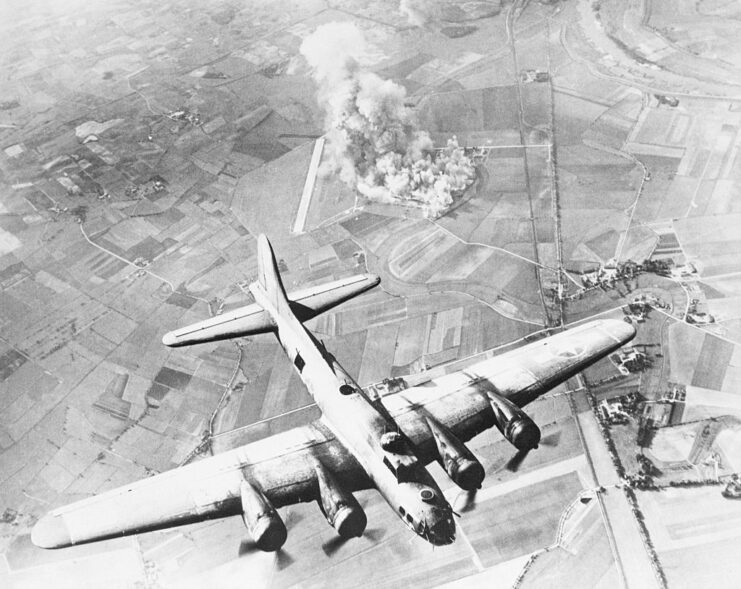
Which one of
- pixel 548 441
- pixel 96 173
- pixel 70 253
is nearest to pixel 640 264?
pixel 548 441

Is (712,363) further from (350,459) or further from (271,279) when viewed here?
(271,279)

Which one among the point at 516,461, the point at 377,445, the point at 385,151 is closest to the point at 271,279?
the point at 377,445

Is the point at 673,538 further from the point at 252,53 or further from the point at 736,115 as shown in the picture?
the point at 252,53

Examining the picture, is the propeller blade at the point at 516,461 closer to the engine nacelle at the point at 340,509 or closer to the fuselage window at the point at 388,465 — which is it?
the fuselage window at the point at 388,465

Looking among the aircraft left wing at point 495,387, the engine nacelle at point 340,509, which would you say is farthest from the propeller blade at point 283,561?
the aircraft left wing at point 495,387

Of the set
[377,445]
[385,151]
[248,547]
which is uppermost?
[385,151]

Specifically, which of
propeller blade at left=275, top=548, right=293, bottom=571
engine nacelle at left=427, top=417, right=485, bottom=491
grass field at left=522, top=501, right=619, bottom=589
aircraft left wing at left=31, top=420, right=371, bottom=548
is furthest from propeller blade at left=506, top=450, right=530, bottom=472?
propeller blade at left=275, top=548, right=293, bottom=571
